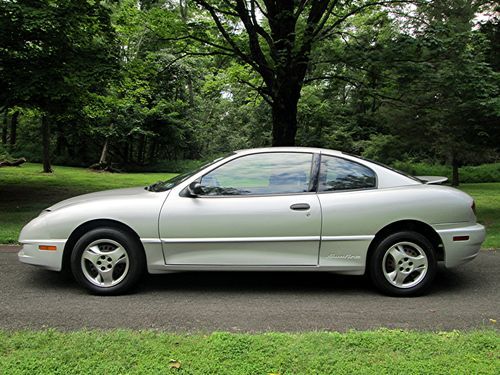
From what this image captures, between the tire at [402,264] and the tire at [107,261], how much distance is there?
2.47 metres

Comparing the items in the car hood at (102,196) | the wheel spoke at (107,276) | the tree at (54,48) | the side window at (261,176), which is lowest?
the wheel spoke at (107,276)

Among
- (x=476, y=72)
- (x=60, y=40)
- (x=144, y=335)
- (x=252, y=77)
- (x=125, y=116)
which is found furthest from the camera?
(x=125, y=116)

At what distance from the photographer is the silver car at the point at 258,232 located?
15.7ft

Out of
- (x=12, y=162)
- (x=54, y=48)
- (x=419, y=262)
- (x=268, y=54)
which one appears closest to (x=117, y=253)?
(x=419, y=262)

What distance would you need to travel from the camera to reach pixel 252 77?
15289 mm

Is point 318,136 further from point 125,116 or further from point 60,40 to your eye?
point 60,40

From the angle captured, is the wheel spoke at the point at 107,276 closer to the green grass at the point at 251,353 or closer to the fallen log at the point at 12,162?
the green grass at the point at 251,353

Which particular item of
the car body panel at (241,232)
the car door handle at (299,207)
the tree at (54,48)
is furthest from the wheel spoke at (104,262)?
the tree at (54,48)

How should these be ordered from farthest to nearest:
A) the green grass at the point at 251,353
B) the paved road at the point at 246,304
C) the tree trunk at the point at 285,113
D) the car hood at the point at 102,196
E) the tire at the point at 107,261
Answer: the tree trunk at the point at 285,113 → the car hood at the point at 102,196 → the tire at the point at 107,261 → the paved road at the point at 246,304 → the green grass at the point at 251,353

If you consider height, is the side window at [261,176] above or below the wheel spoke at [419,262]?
above

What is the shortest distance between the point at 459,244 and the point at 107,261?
369 centimetres

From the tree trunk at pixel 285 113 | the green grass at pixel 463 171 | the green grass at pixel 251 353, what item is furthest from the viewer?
the green grass at pixel 463 171

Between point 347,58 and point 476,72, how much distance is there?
104 inches

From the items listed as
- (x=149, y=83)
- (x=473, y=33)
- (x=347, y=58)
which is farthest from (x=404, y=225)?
(x=149, y=83)
